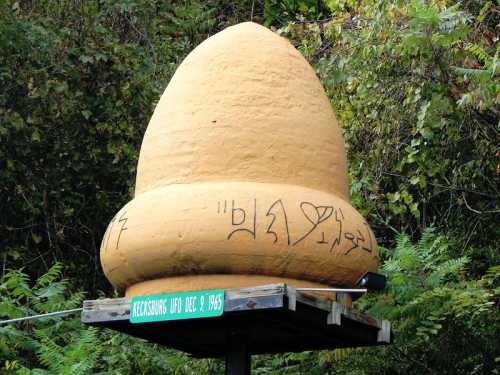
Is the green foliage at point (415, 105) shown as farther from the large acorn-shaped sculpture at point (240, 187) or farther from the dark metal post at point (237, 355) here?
the dark metal post at point (237, 355)

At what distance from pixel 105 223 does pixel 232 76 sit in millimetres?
8451

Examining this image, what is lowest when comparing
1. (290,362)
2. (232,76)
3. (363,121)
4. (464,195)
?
(290,362)

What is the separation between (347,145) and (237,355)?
5195 mm

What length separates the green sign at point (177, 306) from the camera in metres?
7.21

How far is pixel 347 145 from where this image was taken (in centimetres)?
1293

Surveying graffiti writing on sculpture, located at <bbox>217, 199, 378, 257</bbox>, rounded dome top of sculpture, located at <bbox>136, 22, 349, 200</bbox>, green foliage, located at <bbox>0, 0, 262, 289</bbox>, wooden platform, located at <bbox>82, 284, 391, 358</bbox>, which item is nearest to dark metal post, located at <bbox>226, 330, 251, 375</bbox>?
wooden platform, located at <bbox>82, 284, 391, 358</bbox>

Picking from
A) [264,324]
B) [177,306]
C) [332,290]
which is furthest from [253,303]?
[264,324]

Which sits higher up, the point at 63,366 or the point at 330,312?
the point at 330,312

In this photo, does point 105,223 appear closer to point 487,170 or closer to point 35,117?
point 35,117

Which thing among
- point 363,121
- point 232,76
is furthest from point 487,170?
point 232,76

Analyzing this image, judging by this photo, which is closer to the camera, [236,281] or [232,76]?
[236,281]

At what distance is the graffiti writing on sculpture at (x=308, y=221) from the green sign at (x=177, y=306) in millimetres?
480

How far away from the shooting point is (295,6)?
1789 cm

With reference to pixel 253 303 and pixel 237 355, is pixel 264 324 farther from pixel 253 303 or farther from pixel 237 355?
pixel 253 303
